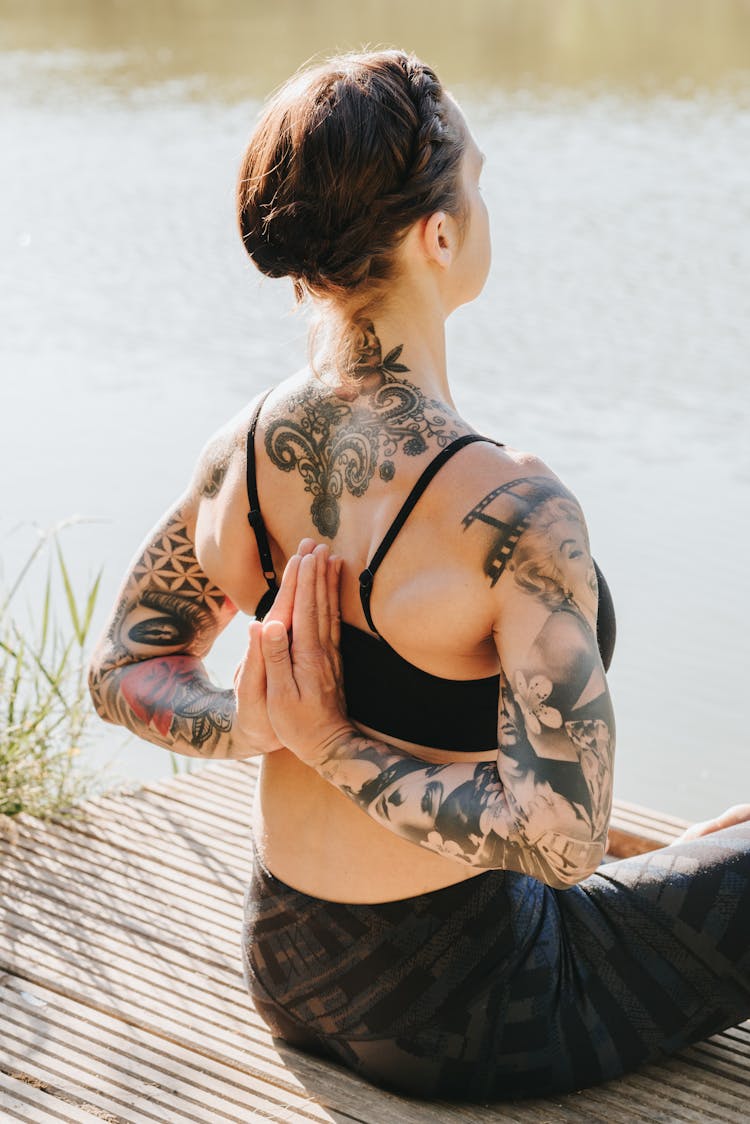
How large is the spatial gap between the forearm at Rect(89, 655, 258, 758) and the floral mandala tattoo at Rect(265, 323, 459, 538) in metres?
0.38

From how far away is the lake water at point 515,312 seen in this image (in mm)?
5078

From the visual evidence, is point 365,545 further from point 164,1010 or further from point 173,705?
point 164,1010

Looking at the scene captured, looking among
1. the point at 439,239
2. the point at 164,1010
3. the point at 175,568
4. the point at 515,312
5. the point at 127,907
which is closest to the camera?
the point at 439,239

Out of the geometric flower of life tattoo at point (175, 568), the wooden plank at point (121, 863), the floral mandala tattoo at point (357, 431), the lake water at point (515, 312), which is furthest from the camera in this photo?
the lake water at point (515, 312)

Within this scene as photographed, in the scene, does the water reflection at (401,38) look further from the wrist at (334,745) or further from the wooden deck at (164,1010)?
the wrist at (334,745)

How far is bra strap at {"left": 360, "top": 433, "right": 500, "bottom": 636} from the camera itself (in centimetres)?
173

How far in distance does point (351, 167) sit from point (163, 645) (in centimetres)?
86

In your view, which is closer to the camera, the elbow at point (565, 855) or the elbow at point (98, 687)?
the elbow at point (565, 855)

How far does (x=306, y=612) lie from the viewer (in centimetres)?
182

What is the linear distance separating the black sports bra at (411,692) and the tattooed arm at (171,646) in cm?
27

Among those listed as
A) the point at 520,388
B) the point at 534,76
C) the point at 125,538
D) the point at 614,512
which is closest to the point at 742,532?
the point at 614,512

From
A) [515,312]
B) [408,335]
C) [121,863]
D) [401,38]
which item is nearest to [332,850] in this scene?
[408,335]

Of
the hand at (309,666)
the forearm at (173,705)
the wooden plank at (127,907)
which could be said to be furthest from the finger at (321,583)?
the wooden plank at (127,907)

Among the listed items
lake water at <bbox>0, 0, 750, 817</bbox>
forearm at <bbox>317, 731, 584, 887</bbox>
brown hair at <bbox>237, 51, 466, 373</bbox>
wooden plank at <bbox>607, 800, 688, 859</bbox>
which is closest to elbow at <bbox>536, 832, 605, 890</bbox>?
forearm at <bbox>317, 731, 584, 887</bbox>
